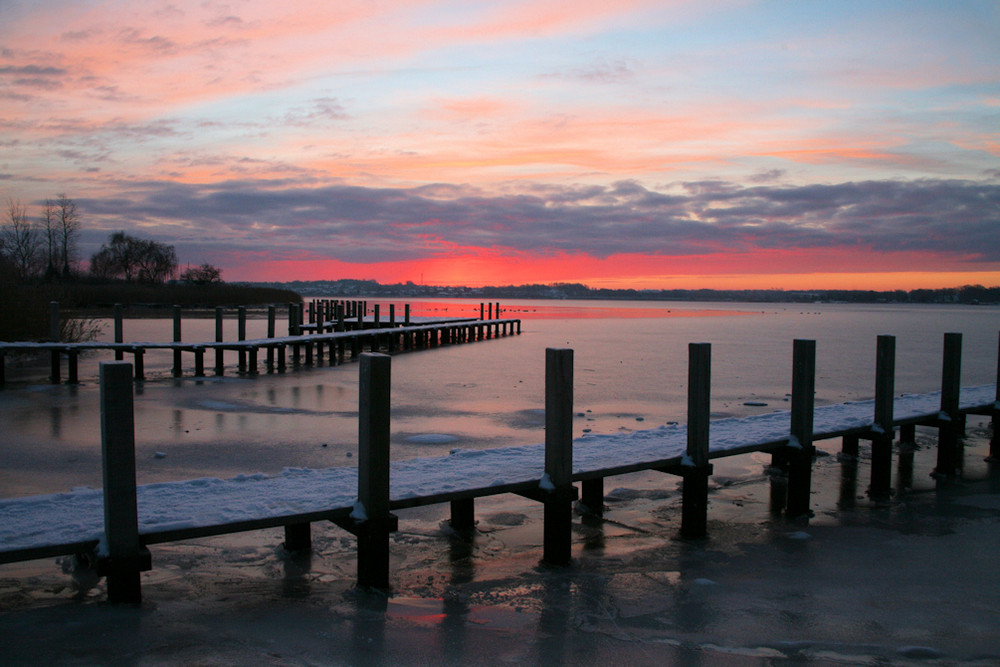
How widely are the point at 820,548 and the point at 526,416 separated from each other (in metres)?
7.00

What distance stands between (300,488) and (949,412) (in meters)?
8.27

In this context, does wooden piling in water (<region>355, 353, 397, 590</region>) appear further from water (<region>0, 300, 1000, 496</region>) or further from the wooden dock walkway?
water (<region>0, 300, 1000, 496</region>)

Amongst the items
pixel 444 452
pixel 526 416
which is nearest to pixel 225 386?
pixel 526 416

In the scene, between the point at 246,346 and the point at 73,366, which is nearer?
the point at 73,366

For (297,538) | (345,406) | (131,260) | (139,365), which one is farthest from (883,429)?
(131,260)

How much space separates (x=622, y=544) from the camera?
20.4 ft

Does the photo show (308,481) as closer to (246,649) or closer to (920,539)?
(246,649)

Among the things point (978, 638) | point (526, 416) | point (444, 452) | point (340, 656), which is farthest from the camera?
point (526, 416)

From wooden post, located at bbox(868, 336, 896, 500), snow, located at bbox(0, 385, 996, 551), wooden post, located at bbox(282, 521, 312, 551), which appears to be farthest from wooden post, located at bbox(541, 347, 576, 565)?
wooden post, located at bbox(868, 336, 896, 500)

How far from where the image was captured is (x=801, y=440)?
7.24 meters

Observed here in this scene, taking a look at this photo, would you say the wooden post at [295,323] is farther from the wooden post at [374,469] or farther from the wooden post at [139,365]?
the wooden post at [374,469]

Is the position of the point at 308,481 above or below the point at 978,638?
above

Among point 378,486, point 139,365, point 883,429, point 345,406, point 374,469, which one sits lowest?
point 345,406

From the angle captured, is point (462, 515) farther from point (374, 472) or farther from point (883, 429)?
point (883, 429)
